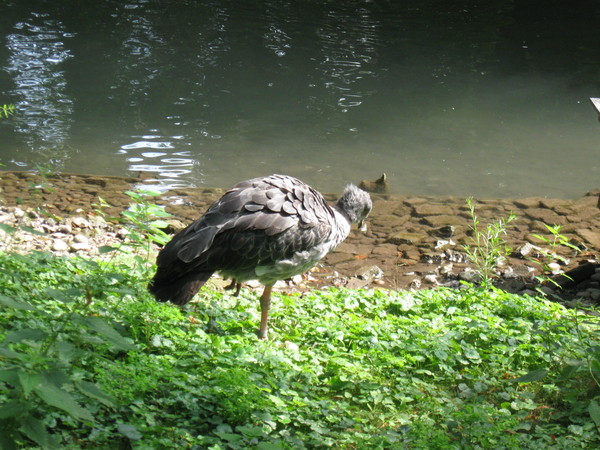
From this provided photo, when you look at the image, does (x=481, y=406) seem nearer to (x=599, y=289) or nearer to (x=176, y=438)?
(x=176, y=438)

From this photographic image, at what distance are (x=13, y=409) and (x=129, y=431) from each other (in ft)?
3.12

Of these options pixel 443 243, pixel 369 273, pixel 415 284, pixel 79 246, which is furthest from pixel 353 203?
pixel 79 246

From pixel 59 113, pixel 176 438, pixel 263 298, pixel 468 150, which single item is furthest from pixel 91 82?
pixel 176 438

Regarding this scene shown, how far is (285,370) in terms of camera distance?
381 cm

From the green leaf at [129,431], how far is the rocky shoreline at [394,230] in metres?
3.21

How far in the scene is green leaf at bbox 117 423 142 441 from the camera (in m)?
2.90

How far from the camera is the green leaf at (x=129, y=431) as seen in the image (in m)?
2.90

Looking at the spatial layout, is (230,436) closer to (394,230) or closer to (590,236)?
(394,230)

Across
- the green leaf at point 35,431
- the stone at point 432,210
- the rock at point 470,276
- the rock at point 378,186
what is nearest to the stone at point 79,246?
the rock at point 470,276

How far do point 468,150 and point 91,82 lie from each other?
6.95 m

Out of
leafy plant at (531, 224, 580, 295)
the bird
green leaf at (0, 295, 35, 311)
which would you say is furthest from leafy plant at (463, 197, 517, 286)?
green leaf at (0, 295, 35, 311)

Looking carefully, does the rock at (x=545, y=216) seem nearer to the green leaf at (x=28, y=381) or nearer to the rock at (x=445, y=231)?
the rock at (x=445, y=231)

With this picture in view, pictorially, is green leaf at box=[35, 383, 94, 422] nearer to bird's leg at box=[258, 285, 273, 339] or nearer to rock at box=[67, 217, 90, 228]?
bird's leg at box=[258, 285, 273, 339]

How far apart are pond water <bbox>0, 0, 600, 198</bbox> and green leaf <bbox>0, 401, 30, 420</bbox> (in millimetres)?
7200
